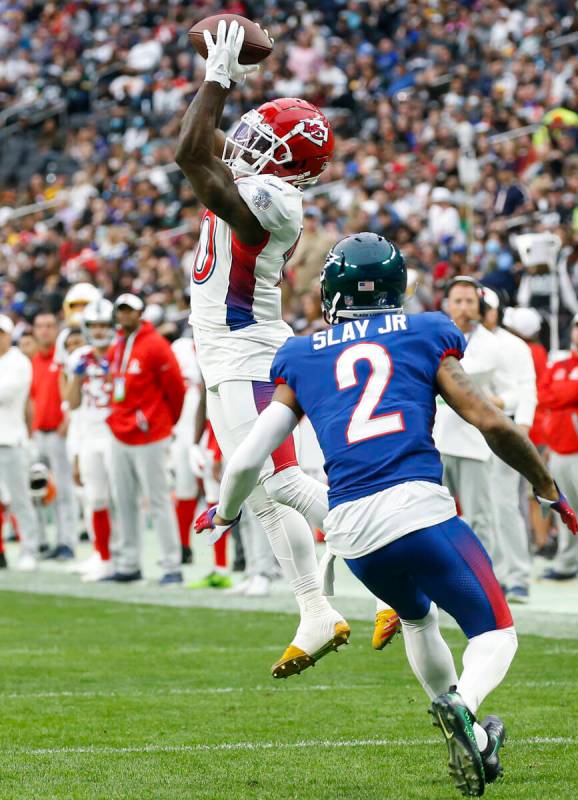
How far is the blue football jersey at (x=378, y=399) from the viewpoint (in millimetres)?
4727

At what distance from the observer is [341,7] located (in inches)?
1033

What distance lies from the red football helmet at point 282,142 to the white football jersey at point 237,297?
4.8 inches

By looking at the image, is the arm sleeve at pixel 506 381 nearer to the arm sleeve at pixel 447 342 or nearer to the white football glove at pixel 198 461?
the white football glove at pixel 198 461

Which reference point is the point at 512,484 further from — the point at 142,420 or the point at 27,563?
the point at 27,563

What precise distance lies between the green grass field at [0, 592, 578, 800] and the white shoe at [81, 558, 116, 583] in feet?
10.5

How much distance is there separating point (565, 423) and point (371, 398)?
7.19 m

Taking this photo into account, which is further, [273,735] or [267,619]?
[267,619]

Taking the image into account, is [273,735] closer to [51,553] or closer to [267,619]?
[267,619]

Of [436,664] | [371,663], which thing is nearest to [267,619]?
[371,663]

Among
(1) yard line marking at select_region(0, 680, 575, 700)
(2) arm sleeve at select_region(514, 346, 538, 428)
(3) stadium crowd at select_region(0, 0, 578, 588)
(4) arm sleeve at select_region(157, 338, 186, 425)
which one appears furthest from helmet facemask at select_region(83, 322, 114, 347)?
(1) yard line marking at select_region(0, 680, 575, 700)

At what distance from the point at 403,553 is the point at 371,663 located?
370 cm

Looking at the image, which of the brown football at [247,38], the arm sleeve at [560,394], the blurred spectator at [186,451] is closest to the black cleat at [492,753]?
the brown football at [247,38]

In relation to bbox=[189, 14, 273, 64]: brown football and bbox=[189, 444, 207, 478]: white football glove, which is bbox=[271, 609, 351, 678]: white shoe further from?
bbox=[189, 444, 207, 478]: white football glove

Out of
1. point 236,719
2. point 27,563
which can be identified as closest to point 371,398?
point 236,719
